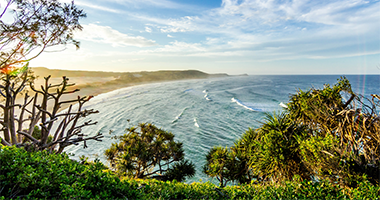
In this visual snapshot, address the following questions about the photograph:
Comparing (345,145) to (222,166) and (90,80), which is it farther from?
(90,80)

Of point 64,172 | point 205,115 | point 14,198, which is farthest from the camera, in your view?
point 205,115

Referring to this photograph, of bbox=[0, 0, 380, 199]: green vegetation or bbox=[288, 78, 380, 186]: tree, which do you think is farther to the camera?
bbox=[288, 78, 380, 186]: tree

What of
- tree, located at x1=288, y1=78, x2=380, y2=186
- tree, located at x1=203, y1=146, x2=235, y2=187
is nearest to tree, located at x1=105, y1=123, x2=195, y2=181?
tree, located at x1=203, y1=146, x2=235, y2=187

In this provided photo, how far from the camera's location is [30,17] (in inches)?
205

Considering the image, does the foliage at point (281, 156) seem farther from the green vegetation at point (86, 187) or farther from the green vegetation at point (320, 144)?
the green vegetation at point (86, 187)

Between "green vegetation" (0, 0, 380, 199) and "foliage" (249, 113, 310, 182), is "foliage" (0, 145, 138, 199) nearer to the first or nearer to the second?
"green vegetation" (0, 0, 380, 199)

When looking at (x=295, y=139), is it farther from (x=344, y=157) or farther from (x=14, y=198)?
(x=14, y=198)

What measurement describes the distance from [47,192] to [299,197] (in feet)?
13.8

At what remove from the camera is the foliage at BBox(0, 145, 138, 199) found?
95.1 inches

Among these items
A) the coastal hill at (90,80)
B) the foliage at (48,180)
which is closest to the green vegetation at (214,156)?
the foliage at (48,180)

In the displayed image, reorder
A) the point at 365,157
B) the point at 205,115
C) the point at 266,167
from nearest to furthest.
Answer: the point at 365,157
the point at 266,167
the point at 205,115

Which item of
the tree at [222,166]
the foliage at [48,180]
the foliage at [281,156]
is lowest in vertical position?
the tree at [222,166]

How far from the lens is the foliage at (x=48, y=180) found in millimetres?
2416

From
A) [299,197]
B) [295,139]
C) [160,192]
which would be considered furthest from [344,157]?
[160,192]
